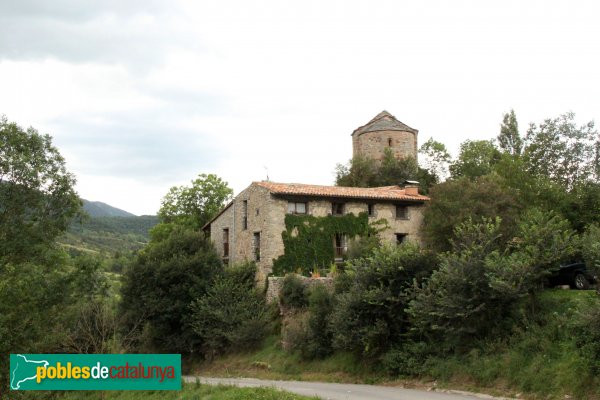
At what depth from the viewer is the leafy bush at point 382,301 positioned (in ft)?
82.9

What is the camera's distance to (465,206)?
35406mm

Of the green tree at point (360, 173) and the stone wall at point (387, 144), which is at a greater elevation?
the stone wall at point (387, 144)

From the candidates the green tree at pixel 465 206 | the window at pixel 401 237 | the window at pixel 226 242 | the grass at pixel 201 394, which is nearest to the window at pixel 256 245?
the window at pixel 226 242

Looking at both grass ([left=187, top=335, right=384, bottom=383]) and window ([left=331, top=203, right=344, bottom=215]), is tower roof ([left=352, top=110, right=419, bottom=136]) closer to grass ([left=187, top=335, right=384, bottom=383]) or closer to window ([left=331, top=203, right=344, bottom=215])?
window ([left=331, top=203, right=344, bottom=215])

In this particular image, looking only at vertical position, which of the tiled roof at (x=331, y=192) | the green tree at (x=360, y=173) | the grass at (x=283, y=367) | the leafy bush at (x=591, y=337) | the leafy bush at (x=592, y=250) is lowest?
the grass at (x=283, y=367)

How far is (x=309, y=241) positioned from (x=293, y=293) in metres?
5.35

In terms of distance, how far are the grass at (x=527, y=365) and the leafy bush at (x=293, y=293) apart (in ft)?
23.8

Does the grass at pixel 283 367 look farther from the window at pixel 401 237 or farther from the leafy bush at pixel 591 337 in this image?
the window at pixel 401 237

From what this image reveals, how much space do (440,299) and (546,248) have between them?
4.30 metres

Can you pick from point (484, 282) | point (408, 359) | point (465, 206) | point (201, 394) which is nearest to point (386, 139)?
point (465, 206)

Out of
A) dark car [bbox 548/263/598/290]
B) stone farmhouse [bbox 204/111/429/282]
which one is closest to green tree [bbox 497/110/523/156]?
stone farmhouse [bbox 204/111/429/282]

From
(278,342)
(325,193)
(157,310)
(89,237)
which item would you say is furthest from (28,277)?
(89,237)

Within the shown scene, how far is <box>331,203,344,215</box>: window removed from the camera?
3981cm

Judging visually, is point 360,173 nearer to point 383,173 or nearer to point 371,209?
point 383,173
